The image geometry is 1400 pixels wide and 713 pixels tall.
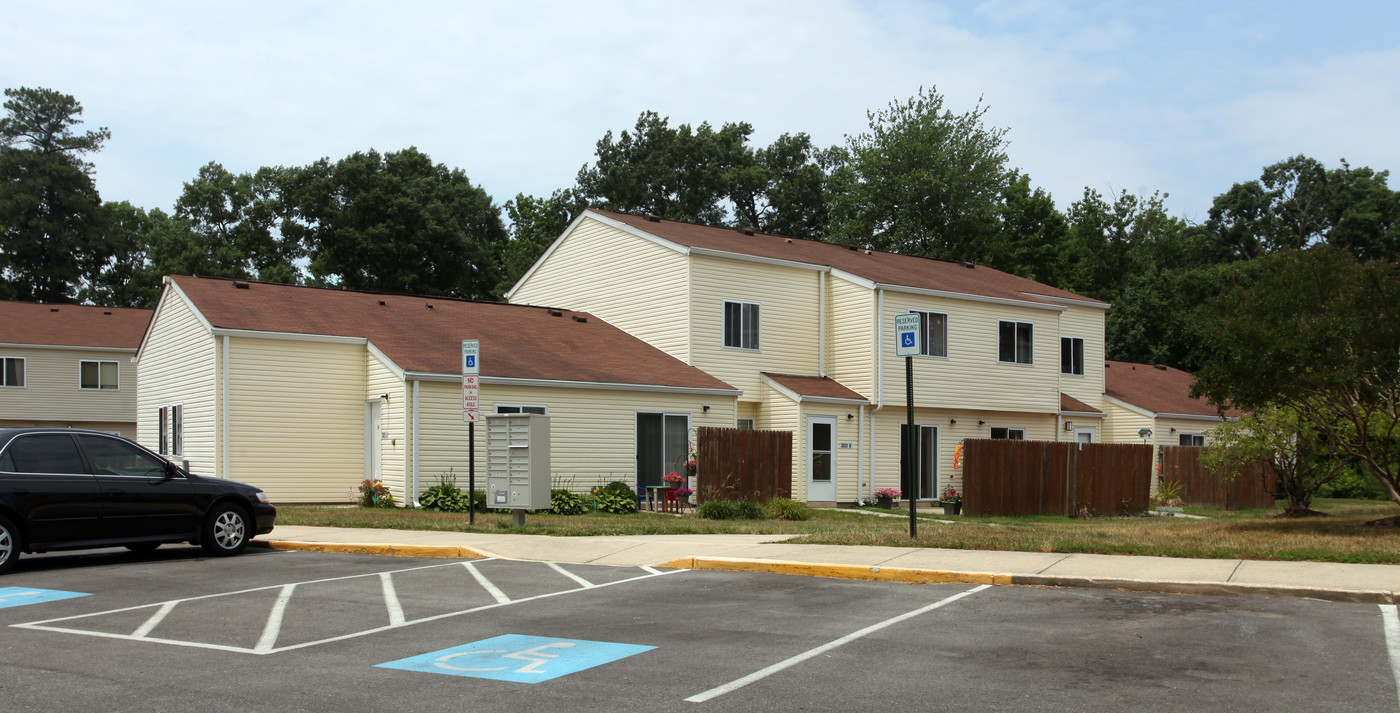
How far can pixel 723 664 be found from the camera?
7.95 m

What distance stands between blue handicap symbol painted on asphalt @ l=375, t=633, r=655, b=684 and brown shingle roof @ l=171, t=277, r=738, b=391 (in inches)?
639

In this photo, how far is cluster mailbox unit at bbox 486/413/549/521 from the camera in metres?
17.6

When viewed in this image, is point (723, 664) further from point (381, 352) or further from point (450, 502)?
point (381, 352)

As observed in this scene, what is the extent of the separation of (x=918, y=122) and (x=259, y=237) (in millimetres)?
33783

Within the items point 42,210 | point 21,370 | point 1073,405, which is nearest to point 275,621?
point 1073,405

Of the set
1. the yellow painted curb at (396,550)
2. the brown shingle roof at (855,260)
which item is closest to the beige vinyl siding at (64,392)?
the brown shingle roof at (855,260)

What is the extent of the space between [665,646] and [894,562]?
4886 mm

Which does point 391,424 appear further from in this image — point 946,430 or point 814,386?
point 946,430

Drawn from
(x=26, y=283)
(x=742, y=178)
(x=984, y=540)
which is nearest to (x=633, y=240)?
(x=984, y=540)

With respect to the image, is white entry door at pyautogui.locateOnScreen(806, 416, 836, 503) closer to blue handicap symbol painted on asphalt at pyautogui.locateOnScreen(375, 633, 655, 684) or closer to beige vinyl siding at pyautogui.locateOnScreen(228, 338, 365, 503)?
beige vinyl siding at pyautogui.locateOnScreen(228, 338, 365, 503)

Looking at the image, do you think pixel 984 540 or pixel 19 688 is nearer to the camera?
pixel 19 688

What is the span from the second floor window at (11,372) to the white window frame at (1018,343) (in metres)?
35.5

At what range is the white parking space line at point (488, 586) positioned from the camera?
1108 centimetres

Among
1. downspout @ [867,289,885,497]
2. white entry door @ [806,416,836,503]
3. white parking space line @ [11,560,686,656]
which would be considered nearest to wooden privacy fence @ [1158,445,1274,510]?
downspout @ [867,289,885,497]
